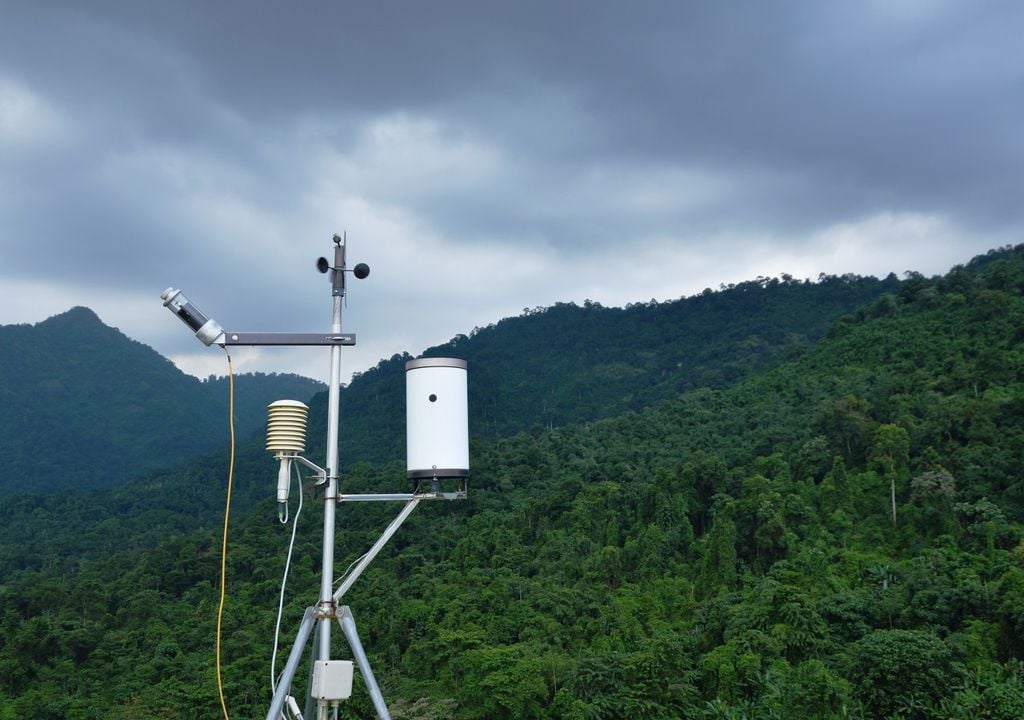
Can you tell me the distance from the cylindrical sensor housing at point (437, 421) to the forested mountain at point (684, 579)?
9805 millimetres

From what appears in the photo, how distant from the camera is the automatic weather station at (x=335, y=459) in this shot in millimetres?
2865

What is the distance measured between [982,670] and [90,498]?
47633mm

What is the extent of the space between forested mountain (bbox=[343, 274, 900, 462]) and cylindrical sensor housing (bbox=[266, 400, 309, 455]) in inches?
1734

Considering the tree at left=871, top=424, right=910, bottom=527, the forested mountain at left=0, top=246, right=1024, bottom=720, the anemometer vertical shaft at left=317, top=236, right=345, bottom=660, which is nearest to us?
the anemometer vertical shaft at left=317, top=236, right=345, bottom=660

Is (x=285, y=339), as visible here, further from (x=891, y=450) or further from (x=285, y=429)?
(x=891, y=450)

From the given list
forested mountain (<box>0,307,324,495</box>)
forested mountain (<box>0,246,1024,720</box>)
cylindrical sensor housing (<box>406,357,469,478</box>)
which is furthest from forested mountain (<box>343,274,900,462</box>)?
cylindrical sensor housing (<box>406,357,469,478</box>)

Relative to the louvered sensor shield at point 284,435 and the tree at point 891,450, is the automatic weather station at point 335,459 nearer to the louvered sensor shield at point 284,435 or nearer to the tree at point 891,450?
the louvered sensor shield at point 284,435

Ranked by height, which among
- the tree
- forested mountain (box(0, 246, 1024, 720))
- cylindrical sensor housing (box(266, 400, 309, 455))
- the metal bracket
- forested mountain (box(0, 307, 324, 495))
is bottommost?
forested mountain (box(0, 246, 1024, 720))

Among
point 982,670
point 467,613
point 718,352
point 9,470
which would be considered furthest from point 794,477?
point 9,470

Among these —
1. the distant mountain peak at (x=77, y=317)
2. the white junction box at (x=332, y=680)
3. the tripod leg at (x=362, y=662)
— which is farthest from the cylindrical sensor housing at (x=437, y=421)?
the distant mountain peak at (x=77, y=317)

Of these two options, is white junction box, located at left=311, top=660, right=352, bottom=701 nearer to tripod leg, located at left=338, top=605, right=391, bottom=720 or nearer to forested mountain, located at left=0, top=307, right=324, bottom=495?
tripod leg, located at left=338, top=605, right=391, bottom=720

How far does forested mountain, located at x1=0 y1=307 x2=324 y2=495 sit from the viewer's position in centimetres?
7369

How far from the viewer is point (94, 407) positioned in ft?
272

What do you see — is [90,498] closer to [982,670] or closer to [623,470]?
[623,470]
